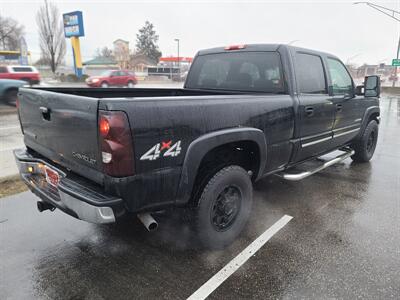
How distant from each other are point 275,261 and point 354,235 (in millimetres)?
1085

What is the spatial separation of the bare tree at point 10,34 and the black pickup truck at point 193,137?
187ft

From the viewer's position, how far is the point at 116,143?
2.04m

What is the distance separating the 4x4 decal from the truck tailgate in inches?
13.5

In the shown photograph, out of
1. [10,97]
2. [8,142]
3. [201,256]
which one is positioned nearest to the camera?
[201,256]

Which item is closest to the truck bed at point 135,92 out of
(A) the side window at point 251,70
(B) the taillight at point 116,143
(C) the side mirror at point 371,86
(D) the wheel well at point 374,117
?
(A) the side window at point 251,70

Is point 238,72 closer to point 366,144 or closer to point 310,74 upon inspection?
point 310,74

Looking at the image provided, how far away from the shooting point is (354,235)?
331 centimetres

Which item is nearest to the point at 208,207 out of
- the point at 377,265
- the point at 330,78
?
the point at 377,265

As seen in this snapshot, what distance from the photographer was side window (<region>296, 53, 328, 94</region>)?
12.2ft

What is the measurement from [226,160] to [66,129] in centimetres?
148

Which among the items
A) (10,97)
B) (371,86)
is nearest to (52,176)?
(371,86)

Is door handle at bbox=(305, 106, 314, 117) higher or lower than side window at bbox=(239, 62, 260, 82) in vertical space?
lower

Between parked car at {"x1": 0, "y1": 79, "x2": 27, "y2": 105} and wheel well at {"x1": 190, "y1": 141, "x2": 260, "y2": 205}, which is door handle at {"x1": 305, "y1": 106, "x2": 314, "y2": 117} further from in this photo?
parked car at {"x1": 0, "y1": 79, "x2": 27, "y2": 105}

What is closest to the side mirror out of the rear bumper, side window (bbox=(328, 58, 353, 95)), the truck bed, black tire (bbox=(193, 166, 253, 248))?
side window (bbox=(328, 58, 353, 95))
